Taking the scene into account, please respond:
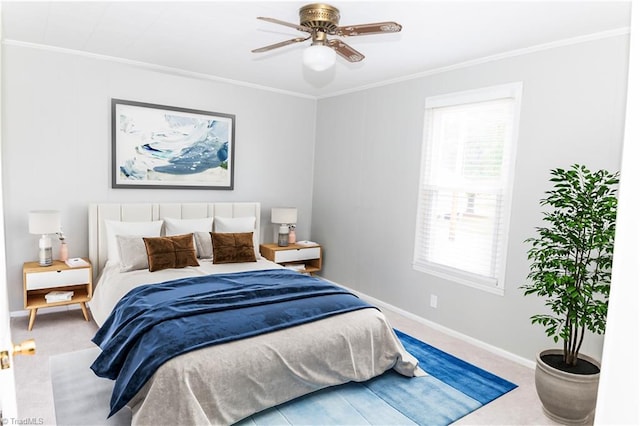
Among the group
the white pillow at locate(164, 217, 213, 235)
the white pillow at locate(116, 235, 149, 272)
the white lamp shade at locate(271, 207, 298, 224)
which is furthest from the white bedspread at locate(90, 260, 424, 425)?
the white lamp shade at locate(271, 207, 298, 224)

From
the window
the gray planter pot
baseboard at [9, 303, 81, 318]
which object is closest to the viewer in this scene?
the gray planter pot

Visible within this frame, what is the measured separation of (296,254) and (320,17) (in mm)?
3253

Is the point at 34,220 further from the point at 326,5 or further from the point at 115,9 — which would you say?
the point at 326,5

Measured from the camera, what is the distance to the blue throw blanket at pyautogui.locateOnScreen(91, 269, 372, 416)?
7.84ft

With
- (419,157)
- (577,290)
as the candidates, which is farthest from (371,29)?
(419,157)

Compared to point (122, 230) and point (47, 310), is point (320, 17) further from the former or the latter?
point (47, 310)

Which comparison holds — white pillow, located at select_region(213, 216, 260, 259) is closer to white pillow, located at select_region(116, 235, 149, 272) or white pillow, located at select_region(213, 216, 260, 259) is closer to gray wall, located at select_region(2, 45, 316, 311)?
gray wall, located at select_region(2, 45, 316, 311)

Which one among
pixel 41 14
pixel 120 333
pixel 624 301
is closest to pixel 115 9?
pixel 41 14

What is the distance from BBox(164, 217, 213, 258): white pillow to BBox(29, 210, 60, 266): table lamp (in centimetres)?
100

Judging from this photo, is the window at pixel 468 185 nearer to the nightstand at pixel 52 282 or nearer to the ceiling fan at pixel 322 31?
the ceiling fan at pixel 322 31

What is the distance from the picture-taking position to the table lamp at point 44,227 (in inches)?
142

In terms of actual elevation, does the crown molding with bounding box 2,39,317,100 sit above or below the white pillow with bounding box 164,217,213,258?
above

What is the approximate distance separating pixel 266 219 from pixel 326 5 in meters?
3.31

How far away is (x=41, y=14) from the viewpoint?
3.05 meters
